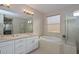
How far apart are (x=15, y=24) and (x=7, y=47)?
31.2 inches

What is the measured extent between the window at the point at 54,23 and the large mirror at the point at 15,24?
2.35ft

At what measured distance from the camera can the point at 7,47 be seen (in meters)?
1.98

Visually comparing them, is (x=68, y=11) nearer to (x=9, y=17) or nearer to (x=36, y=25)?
(x=36, y=25)

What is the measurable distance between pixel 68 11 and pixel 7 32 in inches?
76.4

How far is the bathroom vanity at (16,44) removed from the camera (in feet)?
6.26

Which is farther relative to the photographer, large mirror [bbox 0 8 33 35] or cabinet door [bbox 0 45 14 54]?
large mirror [bbox 0 8 33 35]

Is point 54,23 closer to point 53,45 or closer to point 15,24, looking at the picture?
point 53,45

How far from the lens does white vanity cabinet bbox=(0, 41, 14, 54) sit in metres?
1.85

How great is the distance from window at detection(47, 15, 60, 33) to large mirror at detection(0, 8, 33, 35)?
72 cm

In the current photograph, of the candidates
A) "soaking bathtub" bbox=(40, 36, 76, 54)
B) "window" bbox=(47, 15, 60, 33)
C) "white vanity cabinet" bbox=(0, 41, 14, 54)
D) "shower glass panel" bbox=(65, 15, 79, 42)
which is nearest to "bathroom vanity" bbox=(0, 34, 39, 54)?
"white vanity cabinet" bbox=(0, 41, 14, 54)

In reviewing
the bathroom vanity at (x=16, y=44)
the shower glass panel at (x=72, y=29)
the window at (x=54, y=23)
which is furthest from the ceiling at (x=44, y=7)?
the bathroom vanity at (x=16, y=44)

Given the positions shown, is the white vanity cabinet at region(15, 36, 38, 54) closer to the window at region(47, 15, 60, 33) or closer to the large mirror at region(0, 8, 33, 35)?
the large mirror at region(0, 8, 33, 35)

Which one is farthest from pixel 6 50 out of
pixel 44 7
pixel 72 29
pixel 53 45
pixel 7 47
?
pixel 44 7
